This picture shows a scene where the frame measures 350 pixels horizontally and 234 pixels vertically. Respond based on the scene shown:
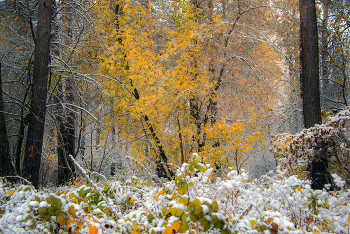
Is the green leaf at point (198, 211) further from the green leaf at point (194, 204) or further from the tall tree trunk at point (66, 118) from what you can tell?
the tall tree trunk at point (66, 118)

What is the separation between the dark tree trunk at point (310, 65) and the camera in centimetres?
605

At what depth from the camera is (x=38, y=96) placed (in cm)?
592

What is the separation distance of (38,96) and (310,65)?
732cm

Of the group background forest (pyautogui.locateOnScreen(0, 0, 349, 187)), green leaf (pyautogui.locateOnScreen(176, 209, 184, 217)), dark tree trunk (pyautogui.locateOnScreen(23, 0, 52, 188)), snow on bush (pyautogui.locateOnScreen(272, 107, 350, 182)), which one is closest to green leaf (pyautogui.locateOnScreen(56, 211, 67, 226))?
green leaf (pyautogui.locateOnScreen(176, 209, 184, 217))

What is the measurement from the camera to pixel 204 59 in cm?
824

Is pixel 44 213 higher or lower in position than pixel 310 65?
lower

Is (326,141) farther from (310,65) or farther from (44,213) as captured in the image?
(44,213)

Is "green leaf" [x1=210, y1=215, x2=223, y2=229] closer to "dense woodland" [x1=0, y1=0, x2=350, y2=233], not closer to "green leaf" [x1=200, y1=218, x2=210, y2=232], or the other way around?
"green leaf" [x1=200, y1=218, x2=210, y2=232]

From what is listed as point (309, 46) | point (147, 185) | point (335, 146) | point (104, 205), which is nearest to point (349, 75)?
point (309, 46)

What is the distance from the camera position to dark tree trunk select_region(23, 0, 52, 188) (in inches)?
226

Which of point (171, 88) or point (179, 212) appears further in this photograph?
point (171, 88)

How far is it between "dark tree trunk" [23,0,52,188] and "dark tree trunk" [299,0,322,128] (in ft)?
22.9

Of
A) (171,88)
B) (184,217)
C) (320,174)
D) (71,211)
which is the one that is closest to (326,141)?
(320,174)

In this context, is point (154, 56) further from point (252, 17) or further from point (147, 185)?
point (147, 185)
